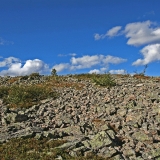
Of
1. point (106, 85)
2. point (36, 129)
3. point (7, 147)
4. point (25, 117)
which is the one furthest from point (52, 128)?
point (106, 85)

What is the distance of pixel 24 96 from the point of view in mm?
26859

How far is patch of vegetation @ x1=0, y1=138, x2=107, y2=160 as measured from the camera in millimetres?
14789

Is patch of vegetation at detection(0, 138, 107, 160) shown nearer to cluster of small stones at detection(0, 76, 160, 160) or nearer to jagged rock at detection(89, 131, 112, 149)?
cluster of small stones at detection(0, 76, 160, 160)

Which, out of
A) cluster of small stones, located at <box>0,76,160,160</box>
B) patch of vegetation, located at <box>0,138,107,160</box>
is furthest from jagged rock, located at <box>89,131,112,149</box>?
patch of vegetation, located at <box>0,138,107,160</box>

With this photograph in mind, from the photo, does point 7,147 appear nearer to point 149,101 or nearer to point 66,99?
point 66,99

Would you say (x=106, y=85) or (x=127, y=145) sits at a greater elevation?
(x=106, y=85)

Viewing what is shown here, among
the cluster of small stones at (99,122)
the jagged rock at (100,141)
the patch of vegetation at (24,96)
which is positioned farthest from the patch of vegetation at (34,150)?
the patch of vegetation at (24,96)

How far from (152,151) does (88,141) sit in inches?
128

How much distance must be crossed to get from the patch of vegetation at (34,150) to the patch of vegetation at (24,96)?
8724mm

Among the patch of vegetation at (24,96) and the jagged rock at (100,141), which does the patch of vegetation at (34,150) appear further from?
the patch of vegetation at (24,96)

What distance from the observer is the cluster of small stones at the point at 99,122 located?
1614 cm

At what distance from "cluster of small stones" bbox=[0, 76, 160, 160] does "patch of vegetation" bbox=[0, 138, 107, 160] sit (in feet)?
1.39

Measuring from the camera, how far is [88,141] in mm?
16469

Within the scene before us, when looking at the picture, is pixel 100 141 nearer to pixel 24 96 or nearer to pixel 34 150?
pixel 34 150
